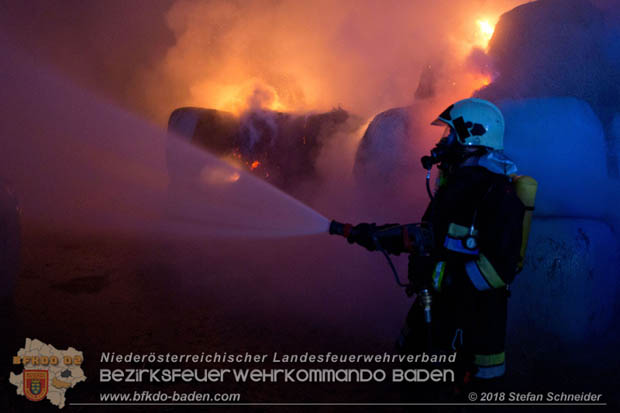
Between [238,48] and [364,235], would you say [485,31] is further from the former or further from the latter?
[238,48]

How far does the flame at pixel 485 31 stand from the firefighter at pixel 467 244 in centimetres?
640

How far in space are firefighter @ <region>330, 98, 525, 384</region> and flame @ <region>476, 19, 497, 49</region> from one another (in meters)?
6.40

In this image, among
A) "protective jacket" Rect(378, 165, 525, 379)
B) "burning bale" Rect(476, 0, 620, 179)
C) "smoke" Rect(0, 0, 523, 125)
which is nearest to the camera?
"protective jacket" Rect(378, 165, 525, 379)

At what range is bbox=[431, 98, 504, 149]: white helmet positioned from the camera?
8.69 ft

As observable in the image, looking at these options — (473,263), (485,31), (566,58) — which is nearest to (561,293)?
(473,263)

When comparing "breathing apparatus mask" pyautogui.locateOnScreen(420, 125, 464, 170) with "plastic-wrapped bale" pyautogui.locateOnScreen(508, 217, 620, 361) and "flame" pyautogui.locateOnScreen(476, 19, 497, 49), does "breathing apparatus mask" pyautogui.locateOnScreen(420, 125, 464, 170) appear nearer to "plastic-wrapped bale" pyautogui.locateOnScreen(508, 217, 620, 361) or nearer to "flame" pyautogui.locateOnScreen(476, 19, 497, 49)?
"plastic-wrapped bale" pyautogui.locateOnScreen(508, 217, 620, 361)

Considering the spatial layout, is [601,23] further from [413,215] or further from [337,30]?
[337,30]

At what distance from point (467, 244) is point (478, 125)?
872mm

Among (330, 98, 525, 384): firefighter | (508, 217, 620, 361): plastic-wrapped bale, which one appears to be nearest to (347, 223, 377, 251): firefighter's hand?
(330, 98, 525, 384): firefighter

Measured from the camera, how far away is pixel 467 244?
7.75 feet

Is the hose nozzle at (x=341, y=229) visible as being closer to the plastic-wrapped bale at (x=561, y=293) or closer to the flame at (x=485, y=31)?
the plastic-wrapped bale at (x=561, y=293)

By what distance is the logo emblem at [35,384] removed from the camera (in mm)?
3240

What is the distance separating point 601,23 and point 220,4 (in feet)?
41.7

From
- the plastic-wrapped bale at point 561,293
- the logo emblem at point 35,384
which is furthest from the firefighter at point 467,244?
the logo emblem at point 35,384
